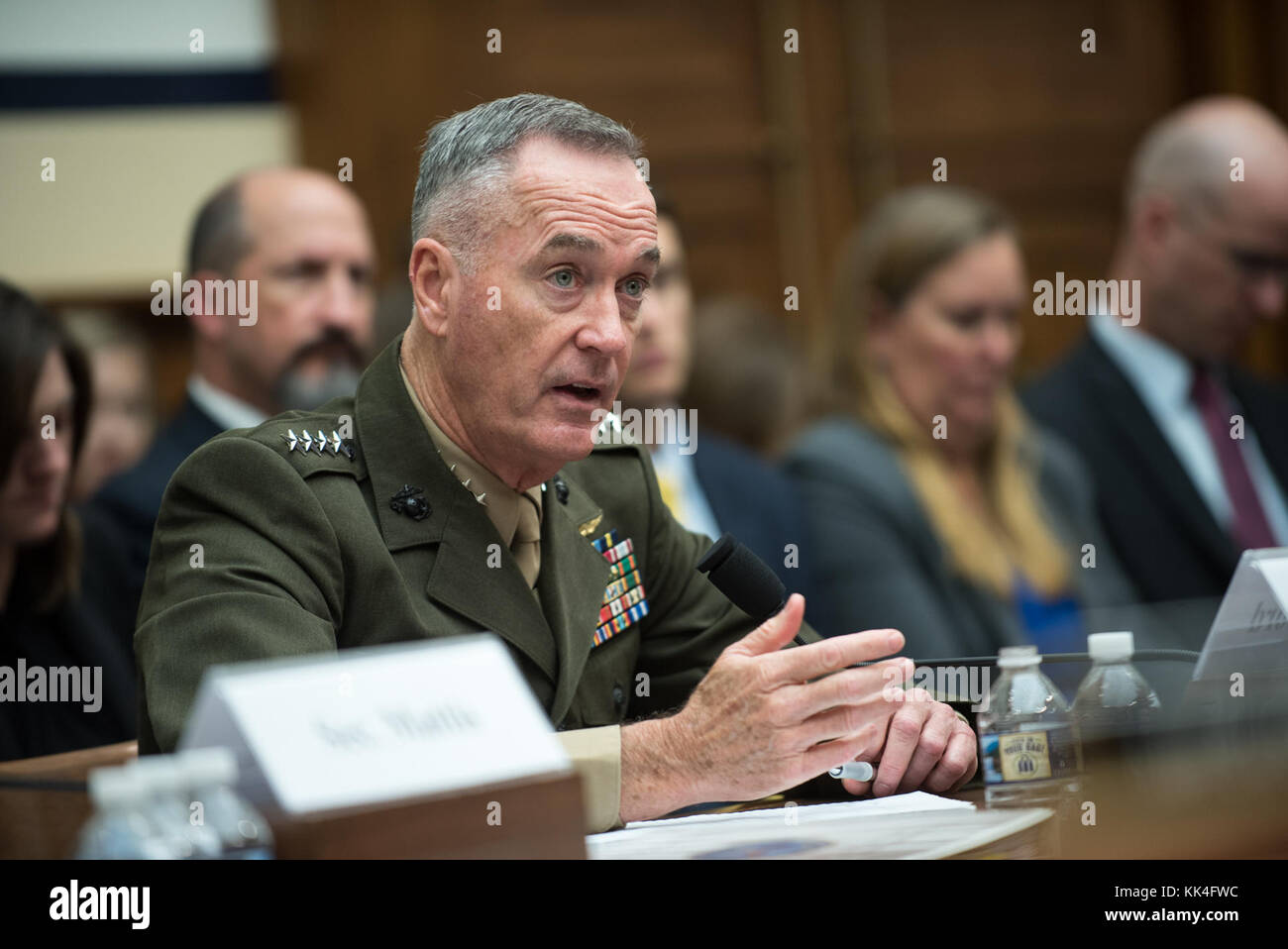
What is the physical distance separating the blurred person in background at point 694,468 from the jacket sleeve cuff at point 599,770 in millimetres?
1468

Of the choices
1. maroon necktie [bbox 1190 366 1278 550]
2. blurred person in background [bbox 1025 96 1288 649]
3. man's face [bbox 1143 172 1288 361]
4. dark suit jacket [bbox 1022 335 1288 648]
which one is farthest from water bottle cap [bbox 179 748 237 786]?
man's face [bbox 1143 172 1288 361]

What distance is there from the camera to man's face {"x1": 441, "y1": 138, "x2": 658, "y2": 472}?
1.70 m

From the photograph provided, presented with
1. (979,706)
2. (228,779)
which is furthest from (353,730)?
(979,706)

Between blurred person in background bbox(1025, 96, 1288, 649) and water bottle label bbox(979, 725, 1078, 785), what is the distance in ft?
5.97

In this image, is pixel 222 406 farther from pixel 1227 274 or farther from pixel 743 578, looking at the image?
pixel 1227 274

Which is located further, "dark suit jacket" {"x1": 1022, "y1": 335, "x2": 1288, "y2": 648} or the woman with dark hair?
"dark suit jacket" {"x1": 1022, "y1": 335, "x2": 1288, "y2": 648}

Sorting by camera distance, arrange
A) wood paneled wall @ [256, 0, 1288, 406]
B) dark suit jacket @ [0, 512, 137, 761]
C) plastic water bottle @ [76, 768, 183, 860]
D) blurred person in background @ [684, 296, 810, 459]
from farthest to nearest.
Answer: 1. wood paneled wall @ [256, 0, 1288, 406]
2. blurred person in background @ [684, 296, 810, 459]
3. dark suit jacket @ [0, 512, 137, 761]
4. plastic water bottle @ [76, 768, 183, 860]

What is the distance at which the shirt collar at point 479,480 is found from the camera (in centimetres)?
181

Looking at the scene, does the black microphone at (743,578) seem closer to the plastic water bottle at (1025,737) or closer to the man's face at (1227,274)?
the plastic water bottle at (1025,737)

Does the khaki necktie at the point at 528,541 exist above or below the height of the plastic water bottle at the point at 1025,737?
above

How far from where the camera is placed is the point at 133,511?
2.84 m

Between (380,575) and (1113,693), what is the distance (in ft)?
2.72
